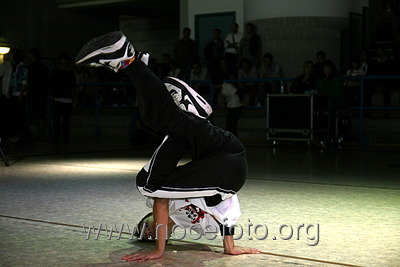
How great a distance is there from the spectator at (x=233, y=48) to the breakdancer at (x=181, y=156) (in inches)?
380

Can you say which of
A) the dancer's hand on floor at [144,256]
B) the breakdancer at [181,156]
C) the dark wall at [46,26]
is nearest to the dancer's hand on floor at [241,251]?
the breakdancer at [181,156]

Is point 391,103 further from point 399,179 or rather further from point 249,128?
point 399,179

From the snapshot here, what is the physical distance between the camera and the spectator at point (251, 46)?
13984mm

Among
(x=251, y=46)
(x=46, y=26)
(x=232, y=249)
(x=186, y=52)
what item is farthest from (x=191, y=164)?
(x=46, y=26)

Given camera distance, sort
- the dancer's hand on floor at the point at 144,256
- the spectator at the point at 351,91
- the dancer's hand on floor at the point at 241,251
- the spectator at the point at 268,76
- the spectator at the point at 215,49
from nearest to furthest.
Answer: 1. the dancer's hand on floor at the point at 144,256
2. the dancer's hand on floor at the point at 241,251
3. the spectator at the point at 351,91
4. the spectator at the point at 268,76
5. the spectator at the point at 215,49

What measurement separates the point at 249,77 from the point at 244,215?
335 inches

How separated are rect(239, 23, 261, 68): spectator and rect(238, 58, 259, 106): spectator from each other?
78 centimetres

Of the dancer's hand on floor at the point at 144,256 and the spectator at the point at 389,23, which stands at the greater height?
the spectator at the point at 389,23

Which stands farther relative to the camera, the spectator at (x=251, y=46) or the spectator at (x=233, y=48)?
the spectator at (x=251, y=46)

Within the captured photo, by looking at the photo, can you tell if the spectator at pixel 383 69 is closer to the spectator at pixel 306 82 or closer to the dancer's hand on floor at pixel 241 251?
the spectator at pixel 306 82

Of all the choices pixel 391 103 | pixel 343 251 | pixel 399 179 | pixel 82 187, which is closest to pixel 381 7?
pixel 391 103

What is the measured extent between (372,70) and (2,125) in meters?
6.70

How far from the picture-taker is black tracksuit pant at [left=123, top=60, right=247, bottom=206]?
3.38m

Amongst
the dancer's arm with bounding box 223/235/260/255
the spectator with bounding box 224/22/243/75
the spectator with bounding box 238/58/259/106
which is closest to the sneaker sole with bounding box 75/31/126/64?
the dancer's arm with bounding box 223/235/260/255
